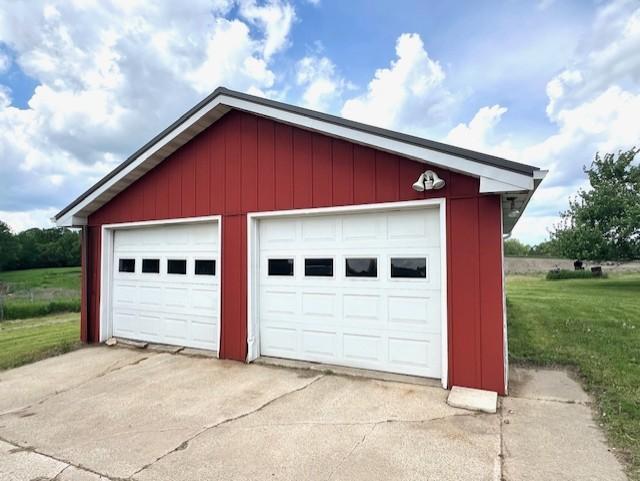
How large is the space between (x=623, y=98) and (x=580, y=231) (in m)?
10.5

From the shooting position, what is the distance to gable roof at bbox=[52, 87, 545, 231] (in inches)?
157

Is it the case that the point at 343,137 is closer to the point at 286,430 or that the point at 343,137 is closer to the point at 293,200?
the point at 293,200

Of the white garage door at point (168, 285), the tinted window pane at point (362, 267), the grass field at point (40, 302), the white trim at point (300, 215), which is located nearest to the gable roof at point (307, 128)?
the white trim at point (300, 215)

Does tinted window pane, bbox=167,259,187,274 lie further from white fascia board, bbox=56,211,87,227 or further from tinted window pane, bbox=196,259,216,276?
white fascia board, bbox=56,211,87,227

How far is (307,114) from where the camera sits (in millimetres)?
5129

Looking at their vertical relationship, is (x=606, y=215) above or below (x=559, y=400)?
above

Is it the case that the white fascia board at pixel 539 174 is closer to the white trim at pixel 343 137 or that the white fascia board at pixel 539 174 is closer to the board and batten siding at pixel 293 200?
the white trim at pixel 343 137

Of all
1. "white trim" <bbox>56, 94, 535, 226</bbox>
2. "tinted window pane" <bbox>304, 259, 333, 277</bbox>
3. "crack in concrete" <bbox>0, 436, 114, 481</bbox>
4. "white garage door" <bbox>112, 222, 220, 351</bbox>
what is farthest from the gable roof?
"crack in concrete" <bbox>0, 436, 114, 481</bbox>

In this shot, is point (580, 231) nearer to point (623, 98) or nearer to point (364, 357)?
point (623, 98)

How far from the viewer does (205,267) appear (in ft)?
21.0

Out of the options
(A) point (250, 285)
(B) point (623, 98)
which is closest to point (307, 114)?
(A) point (250, 285)

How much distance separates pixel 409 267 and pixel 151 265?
5001 millimetres

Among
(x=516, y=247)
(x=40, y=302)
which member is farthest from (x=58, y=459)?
(x=516, y=247)

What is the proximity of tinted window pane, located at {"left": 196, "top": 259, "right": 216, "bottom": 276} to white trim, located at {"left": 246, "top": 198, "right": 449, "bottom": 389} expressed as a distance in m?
0.89
